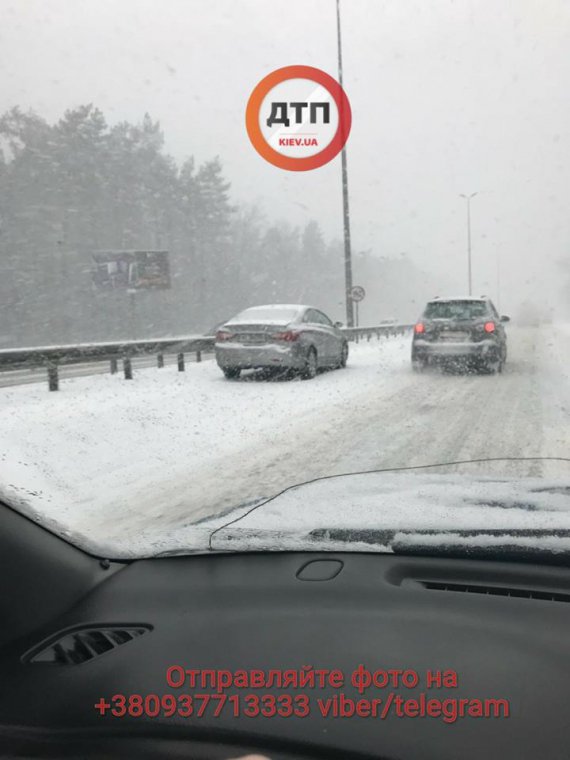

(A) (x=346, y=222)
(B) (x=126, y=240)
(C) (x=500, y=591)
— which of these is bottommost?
(C) (x=500, y=591)

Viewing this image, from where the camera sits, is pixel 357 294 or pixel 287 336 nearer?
pixel 287 336

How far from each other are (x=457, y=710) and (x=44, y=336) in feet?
80.1

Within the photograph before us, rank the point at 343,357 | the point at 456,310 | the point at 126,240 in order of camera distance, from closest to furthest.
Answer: the point at 456,310, the point at 343,357, the point at 126,240

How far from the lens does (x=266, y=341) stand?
12.6m

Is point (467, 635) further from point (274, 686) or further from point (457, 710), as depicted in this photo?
point (274, 686)

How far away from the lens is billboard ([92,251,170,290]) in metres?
19.2

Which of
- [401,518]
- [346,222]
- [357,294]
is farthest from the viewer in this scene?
[357,294]

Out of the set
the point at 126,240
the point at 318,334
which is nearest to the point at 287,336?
the point at 318,334

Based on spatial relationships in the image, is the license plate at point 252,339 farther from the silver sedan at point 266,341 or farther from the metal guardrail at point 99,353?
the metal guardrail at point 99,353

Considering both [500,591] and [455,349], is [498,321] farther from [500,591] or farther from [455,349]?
[500,591]

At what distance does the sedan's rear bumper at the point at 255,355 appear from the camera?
41.3 feet

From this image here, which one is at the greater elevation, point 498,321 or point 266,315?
point 266,315

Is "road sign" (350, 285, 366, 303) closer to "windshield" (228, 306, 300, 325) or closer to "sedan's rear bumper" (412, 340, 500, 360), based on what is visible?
"sedan's rear bumper" (412, 340, 500, 360)

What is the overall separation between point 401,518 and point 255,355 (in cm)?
1023
